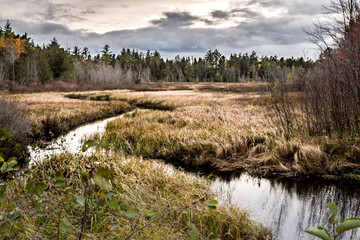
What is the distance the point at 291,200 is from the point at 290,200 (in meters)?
0.02

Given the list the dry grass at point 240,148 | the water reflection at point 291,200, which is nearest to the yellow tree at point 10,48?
the dry grass at point 240,148

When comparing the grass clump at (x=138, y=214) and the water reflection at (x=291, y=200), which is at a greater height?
the grass clump at (x=138, y=214)

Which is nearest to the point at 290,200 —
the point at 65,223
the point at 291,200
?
the point at 291,200

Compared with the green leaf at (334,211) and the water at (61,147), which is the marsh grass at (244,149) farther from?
the green leaf at (334,211)

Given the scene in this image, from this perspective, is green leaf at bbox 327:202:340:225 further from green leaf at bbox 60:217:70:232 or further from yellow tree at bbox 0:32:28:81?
yellow tree at bbox 0:32:28:81

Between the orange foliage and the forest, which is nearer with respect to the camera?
the forest

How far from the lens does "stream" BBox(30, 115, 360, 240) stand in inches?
181

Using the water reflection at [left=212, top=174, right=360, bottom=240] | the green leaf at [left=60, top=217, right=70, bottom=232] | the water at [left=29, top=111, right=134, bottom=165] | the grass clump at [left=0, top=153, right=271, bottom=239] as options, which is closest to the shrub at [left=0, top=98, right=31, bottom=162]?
the water at [left=29, top=111, right=134, bottom=165]

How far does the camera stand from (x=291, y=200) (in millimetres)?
5562

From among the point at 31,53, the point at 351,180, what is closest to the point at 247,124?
the point at 351,180

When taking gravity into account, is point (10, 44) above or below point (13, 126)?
above

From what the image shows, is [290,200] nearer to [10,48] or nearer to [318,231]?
[318,231]

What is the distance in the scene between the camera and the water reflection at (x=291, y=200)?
4.61m

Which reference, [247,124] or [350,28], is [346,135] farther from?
[247,124]
